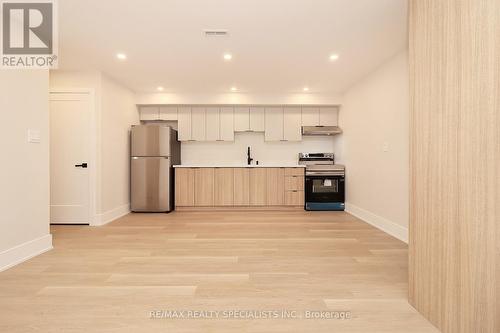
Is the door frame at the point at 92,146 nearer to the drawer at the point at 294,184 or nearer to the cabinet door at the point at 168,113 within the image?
Result: the cabinet door at the point at 168,113

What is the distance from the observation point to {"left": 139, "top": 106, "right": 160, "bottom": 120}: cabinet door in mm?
5609

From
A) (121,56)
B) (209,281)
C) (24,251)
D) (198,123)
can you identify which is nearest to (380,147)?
(209,281)

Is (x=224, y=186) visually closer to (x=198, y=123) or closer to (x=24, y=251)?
(x=198, y=123)

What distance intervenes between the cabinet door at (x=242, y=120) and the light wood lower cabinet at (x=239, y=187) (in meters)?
0.97

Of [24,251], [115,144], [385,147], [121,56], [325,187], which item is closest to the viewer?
[24,251]

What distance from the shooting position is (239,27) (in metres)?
2.72

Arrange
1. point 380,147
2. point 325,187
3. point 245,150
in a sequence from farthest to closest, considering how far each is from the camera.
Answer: point 245,150 < point 325,187 < point 380,147

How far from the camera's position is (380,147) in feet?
12.5

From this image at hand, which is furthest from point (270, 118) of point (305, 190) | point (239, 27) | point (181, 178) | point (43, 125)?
point (43, 125)

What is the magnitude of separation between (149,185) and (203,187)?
103 centimetres

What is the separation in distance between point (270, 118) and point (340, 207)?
2.36m

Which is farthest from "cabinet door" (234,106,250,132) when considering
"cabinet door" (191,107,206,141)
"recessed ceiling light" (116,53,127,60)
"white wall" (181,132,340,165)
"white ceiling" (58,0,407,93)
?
"recessed ceiling light" (116,53,127,60)

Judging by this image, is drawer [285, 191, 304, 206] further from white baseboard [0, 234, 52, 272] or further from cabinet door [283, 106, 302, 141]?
white baseboard [0, 234, 52, 272]

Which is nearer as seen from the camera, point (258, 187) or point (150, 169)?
point (150, 169)
